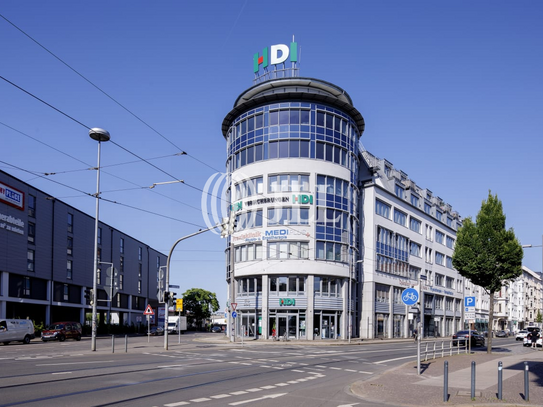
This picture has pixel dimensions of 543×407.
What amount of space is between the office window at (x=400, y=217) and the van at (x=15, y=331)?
46.1m

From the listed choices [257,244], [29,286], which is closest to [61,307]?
[29,286]

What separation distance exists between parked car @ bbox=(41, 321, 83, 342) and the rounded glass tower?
1504cm

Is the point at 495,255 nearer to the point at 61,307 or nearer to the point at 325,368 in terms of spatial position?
the point at 325,368

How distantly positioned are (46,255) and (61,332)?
16173 mm

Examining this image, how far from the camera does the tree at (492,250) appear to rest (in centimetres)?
3209

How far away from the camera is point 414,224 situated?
3056 inches

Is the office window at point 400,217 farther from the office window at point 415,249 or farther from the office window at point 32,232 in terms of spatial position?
the office window at point 32,232

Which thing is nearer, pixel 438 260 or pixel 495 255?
pixel 495 255

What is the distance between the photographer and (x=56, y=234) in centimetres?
6450

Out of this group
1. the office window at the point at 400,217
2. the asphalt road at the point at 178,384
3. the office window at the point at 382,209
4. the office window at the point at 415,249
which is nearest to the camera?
the asphalt road at the point at 178,384

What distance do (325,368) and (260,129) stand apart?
36984mm

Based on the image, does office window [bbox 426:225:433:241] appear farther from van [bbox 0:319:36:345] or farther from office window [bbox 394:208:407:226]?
van [bbox 0:319:36:345]

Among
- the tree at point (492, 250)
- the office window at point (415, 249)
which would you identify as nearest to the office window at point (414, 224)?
the office window at point (415, 249)

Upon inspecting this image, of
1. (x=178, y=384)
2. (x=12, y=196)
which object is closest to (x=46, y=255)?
(x=12, y=196)
